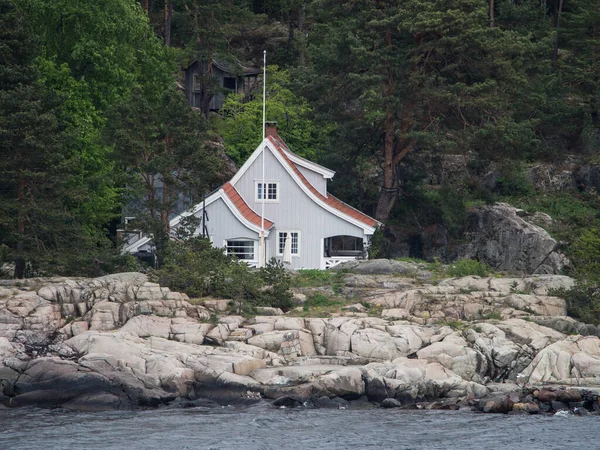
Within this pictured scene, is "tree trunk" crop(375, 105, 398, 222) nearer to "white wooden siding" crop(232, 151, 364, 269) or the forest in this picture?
the forest

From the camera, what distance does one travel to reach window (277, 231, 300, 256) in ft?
145

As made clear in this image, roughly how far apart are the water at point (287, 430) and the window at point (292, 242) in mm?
15350

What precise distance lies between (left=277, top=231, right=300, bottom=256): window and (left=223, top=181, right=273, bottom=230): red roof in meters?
0.91

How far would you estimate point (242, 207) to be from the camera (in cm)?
4338

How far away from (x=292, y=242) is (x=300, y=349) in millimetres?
11489

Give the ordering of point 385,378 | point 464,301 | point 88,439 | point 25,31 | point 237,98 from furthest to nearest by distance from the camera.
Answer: point 237,98 < point 25,31 < point 464,301 < point 385,378 < point 88,439

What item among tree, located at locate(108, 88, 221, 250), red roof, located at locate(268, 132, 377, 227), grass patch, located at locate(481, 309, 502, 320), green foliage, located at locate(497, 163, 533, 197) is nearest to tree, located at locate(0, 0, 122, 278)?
tree, located at locate(108, 88, 221, 250)

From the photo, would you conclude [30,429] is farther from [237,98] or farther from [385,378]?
[237,98]

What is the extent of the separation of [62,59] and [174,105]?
8.30m

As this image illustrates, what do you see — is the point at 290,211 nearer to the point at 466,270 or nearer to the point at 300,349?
the point at 466,270

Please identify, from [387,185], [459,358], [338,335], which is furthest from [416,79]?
[459,358]

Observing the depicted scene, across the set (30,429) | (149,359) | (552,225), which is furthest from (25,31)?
(552,225)

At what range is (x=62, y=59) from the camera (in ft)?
149

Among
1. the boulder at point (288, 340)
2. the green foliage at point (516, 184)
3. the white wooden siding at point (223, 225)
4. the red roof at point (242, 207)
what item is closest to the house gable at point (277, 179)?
the red roof at point (242, 207)
